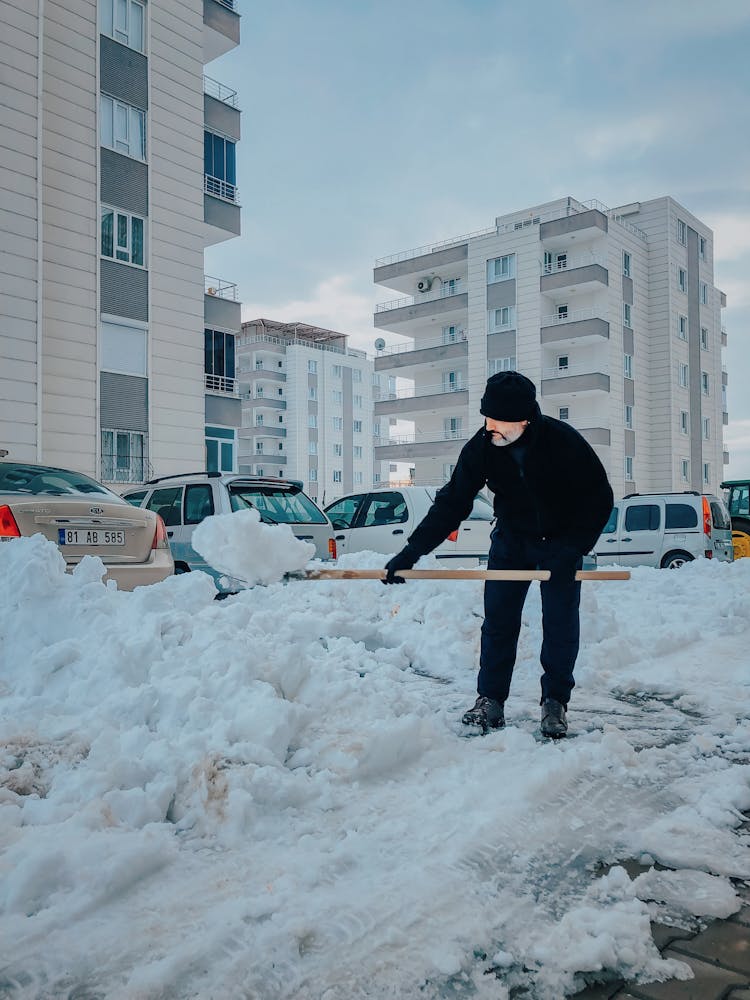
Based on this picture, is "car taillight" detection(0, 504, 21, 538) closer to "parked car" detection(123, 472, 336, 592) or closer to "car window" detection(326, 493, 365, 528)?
"parked car" detection(123, 472, 336, 592)

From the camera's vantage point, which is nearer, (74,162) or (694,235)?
(74,162)

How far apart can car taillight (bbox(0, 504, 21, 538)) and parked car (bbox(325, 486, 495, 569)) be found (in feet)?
18.2

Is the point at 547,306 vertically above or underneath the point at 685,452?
above

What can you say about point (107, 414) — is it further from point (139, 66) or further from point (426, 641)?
point (426, 641)

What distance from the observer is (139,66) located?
20.2m

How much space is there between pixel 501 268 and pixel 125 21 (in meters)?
23.0

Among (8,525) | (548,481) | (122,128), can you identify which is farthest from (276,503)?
(122,128)

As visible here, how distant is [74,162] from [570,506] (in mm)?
18082

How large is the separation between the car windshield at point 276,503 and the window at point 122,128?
14.7 meters

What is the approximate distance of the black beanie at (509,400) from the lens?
4031mm

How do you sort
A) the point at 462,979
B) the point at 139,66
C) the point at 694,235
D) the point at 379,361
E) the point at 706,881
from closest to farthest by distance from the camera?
the point at 462,979
the point at 706,881
the point at 139,66
the point at 379,361
the point at 694,235

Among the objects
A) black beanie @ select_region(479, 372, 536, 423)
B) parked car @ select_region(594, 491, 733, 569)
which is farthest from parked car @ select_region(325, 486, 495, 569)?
black beanie @ select_region(479, 372, 536, 423)

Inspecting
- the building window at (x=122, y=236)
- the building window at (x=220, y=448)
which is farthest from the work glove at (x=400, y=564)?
the building window at (x=220, y=448)

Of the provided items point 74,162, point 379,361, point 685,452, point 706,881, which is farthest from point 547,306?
point 706,881
